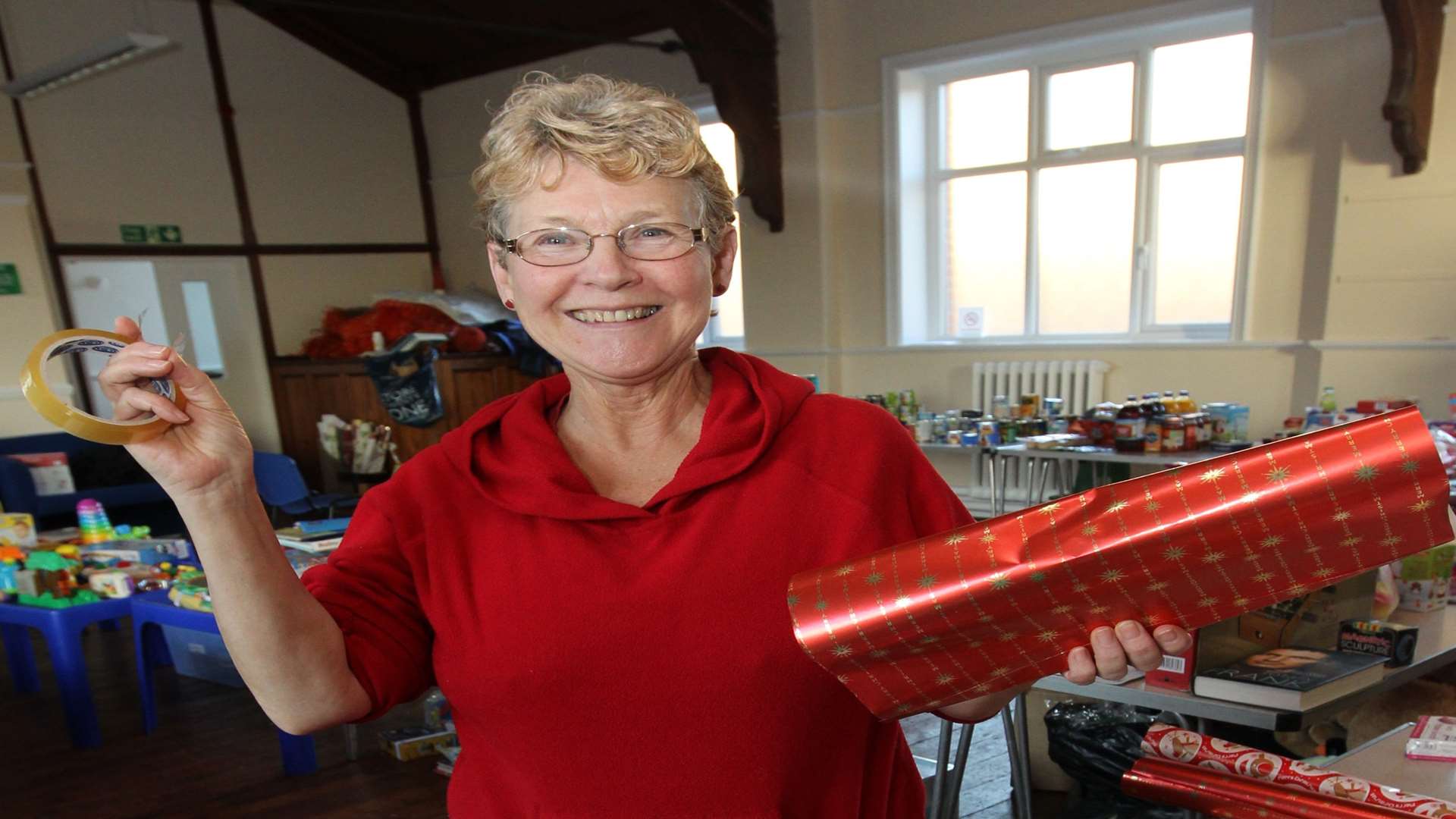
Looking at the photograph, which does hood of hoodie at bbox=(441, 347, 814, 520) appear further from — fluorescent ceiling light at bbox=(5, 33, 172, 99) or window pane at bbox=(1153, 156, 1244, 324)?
fluorescent ceiling light at bbox=(5, 33, 172, 99)

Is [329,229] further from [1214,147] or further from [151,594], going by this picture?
[1214,147]

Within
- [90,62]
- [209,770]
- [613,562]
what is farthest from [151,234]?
[613,562]

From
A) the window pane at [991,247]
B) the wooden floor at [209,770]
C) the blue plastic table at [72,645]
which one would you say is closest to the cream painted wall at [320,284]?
the wooden floor at [209,770]

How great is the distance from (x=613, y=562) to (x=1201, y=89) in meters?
5.34

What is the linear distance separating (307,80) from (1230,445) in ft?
26.5

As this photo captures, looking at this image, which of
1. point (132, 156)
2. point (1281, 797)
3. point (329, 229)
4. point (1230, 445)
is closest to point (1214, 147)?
point (1230, 445)

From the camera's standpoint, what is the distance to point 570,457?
1025 millimetres

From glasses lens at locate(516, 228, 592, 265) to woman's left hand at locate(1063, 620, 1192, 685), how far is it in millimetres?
682

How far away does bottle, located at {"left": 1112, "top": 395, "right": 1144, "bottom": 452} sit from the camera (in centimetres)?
387

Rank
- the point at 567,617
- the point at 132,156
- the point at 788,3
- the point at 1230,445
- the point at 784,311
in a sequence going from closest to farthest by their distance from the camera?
the point at 567,617 < the point at 1230,445 < the point at 788,3 < the point at 784,311 < the point at 132,156

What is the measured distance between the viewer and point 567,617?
89 centimetres

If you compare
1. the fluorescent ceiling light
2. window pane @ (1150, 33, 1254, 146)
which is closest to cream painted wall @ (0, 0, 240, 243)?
the fluorescent ceiling light

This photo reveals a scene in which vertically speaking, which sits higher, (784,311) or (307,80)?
(307,80)

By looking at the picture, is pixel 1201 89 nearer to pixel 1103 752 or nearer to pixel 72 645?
pixel 1103 752
